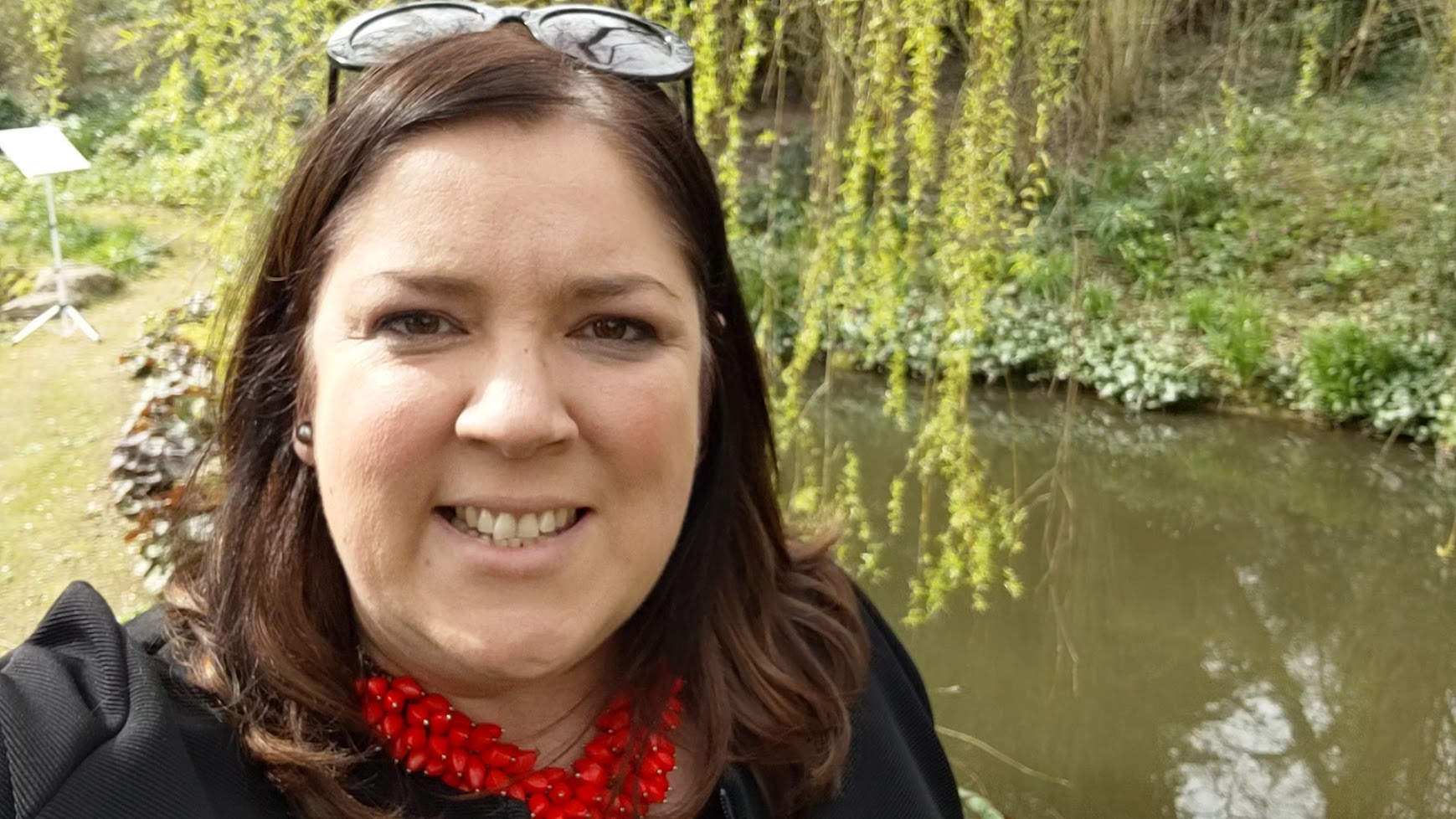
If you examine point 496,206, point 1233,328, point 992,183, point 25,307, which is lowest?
point 1233,328

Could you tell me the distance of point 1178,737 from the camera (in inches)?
172

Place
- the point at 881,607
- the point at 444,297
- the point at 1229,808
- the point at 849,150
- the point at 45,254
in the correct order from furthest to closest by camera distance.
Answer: the point at 45,254 → the point at 881,607 → the point at 1229,808 → the point at 849,150 → the point at 444,297

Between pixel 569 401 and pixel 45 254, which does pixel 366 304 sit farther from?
pixel 45 254

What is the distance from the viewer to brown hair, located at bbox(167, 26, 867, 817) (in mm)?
982

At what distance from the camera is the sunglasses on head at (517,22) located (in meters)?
1.07

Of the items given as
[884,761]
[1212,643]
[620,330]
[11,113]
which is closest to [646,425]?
[620,330]

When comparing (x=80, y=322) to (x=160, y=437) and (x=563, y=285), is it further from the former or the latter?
(x=563, y=285)

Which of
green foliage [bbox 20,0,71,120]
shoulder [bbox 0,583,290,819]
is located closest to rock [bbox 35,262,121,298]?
green foliage [bbox 20,0,71,120]

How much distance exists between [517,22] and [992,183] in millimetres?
1374

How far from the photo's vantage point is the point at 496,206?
92cm

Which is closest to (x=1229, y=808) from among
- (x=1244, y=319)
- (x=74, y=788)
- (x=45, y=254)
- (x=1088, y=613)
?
(x=1088, y=613)

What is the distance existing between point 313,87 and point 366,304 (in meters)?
1.29

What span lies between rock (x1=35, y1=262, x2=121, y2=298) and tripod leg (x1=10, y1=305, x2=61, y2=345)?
37 cm

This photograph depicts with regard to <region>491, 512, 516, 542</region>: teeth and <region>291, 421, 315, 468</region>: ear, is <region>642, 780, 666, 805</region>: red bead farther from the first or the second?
<region>291, 421, 315, 468</region>: ear
